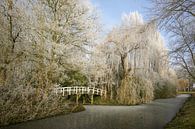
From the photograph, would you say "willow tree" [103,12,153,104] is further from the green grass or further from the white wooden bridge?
the green grass

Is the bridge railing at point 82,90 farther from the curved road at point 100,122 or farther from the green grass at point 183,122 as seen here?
the green grass at point 183,122

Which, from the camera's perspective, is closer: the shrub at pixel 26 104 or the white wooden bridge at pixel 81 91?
the shrub at pixel 26 104

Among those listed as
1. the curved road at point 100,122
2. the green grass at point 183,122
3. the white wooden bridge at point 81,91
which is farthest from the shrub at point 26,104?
the white wooden bridge at point 81,91

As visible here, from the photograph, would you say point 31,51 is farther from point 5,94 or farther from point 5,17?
point 5,94

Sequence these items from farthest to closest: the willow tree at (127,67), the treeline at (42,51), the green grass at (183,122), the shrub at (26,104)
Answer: the willow tree at (127,67)
the treeline at (42,51)
the shrub at (26,104)
the green grass at (183,122)

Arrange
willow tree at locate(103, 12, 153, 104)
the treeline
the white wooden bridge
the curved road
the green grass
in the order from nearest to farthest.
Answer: the green grass → the curved road → the treeline → the white wooden bridge → willow tree at locate(103, 12, 153, 104)

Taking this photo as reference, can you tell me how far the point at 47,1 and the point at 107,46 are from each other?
9398mm

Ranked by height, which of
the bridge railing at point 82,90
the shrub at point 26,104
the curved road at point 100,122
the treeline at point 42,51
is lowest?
the curved road at point 100,122

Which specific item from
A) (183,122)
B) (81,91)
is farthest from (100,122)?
(81,91)

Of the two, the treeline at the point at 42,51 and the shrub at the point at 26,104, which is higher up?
the treeline at the point at 42,51

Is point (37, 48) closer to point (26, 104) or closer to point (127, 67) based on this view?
point (26, 104)

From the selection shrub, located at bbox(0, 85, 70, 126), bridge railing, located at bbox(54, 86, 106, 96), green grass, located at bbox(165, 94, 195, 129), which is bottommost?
green grass, located at bbox(165, 94, 195, 129)

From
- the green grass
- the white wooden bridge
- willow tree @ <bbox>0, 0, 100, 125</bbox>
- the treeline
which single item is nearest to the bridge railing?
the white wooden bridge

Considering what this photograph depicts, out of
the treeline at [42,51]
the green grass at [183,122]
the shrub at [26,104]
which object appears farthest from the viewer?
the treeline at [42,51]
